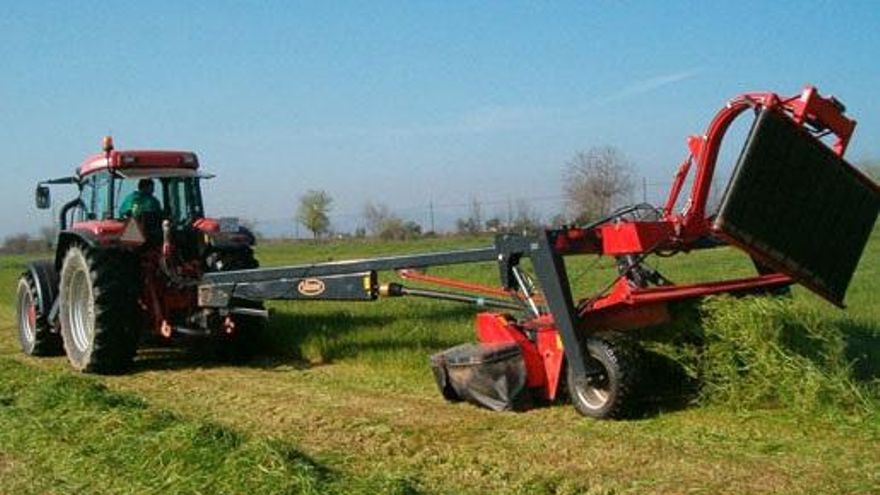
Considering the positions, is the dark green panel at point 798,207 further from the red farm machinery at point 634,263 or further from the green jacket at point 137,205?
the green jacket at point 137,205

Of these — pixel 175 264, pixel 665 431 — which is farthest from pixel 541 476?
pixel 175 264

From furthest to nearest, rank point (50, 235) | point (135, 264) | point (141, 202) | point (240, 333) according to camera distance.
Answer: point (50, 235)
point (141, 202)
point (240, 333)
point (135, 264)

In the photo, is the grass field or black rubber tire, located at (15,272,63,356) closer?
the grass field

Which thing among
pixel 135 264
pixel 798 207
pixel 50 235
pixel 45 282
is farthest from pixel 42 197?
pixel 50 235

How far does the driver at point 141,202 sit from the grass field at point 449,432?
1.88m

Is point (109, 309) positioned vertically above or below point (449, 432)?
above

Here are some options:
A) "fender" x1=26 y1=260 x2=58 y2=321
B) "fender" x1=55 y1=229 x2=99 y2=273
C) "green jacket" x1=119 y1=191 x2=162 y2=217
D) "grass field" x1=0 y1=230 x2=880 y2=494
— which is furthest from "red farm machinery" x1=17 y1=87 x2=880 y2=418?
"fender" x1=26 y1=260 x2=58 y2=321

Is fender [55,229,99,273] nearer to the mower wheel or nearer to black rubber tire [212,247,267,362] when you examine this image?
black rubber tire [212,247,267,362]

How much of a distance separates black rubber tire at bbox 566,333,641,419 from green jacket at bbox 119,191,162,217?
5179mm

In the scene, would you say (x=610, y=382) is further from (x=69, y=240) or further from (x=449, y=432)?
(x=69, y=240)

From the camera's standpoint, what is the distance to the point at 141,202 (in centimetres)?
973

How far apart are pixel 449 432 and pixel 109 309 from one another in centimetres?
431

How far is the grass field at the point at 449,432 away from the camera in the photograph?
4.72m

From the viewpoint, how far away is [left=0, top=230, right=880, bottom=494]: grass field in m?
4.72
